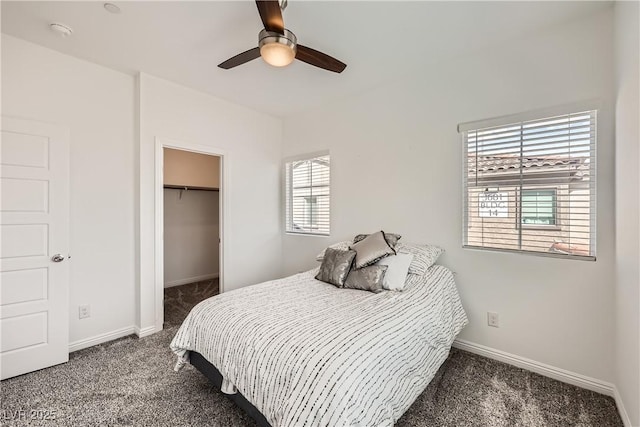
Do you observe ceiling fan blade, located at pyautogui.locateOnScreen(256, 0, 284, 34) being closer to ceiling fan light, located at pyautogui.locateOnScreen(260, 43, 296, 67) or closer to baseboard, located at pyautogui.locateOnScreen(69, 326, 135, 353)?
ceiling fan light, located at pyautogui.locateOnScreen(260, 43, 296, 67)

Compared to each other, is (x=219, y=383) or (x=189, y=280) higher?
(x=219, y=383)

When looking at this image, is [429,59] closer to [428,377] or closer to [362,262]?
[362,262]

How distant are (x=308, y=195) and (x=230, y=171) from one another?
3.67ft

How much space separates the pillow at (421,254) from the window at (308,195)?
1287 mm

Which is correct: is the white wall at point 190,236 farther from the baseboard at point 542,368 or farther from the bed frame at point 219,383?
the baseboard at point 542,368

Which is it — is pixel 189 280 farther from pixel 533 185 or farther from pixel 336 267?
pixel 533 185

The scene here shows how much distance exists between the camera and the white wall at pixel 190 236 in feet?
15.3

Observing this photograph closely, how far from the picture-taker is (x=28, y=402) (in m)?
1.88

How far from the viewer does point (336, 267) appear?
2.52 metres

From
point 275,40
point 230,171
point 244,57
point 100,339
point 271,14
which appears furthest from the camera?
point 230,171

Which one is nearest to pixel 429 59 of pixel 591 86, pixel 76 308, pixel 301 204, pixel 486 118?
pixel 486 118

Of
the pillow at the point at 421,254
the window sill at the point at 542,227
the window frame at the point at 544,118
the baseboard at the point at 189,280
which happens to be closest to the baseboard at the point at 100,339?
the baseboard at the point at 189,280

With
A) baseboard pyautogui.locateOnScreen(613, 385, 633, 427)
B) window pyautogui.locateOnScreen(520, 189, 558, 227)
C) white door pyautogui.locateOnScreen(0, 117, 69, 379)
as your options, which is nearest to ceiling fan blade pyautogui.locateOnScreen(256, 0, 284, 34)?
white door pyautogui.locateOnScreen(0, 117, 69, 379)

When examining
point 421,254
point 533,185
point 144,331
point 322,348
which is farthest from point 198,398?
point 533,185
